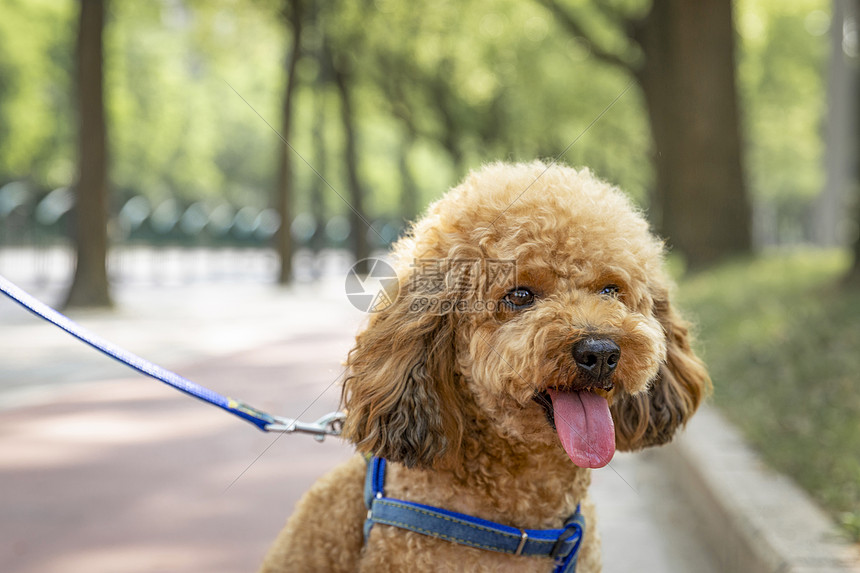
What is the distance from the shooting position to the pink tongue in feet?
6.70

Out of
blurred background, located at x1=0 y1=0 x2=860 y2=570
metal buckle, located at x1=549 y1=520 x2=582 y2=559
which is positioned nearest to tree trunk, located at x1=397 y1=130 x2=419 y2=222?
blurred background, located at x1=0 y1=0 x2=860 y2=570

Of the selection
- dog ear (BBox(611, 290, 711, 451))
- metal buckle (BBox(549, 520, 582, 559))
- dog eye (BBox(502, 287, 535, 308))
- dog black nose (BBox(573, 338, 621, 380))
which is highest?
dog eye (BBox(502, 287, 535, 308))

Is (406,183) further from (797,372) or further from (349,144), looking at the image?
(797,372)

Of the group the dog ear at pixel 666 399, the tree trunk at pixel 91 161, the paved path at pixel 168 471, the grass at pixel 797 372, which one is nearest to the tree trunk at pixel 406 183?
the tree trunk at pixel 91 161

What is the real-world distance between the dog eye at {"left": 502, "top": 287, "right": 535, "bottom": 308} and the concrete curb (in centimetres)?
149

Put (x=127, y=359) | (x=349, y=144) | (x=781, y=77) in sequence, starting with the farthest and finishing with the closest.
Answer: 1. (x=781, y=77)
2. (x=349, y=144)
3. (x=127, y=359)

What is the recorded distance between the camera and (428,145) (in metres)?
36.4

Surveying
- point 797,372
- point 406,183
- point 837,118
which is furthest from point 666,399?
point 406,183

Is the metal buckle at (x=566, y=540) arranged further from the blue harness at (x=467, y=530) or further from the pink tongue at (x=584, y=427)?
the pink tongue at (x=584, y=427)

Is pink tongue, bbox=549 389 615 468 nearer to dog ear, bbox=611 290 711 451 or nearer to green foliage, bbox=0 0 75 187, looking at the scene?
dog ear, bbox=611 290 711 451

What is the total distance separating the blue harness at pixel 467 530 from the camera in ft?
7.27

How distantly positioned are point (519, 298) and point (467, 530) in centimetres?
64

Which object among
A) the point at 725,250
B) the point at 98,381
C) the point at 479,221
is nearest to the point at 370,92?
the point at 725,250

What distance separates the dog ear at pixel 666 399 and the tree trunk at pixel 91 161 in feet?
39.8
